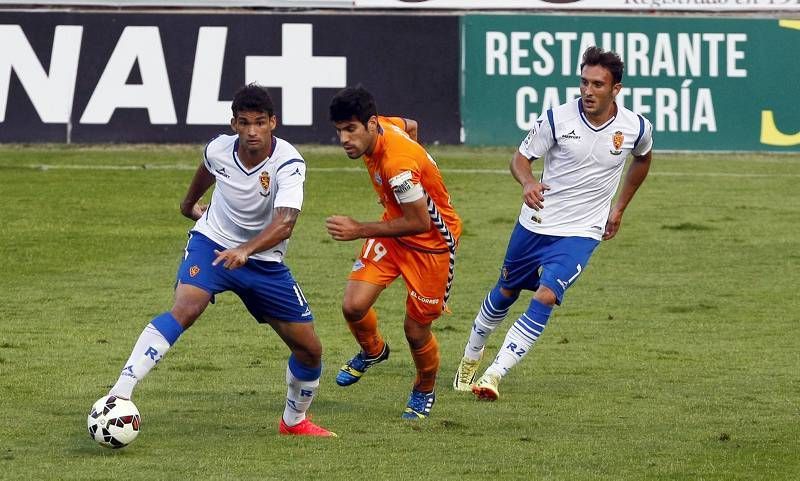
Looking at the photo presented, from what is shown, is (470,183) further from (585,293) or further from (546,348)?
(546,348)

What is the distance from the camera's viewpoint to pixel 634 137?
10.7 m

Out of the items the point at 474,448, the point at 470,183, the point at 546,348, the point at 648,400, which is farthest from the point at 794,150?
the point at 474,448

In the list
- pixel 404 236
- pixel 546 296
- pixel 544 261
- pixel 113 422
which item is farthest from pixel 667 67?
pixel 113 422

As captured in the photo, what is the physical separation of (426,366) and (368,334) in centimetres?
68

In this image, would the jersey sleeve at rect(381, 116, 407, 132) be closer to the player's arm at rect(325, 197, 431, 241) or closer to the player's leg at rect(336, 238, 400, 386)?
the player's leg at rect(336, 238, 400, 386)

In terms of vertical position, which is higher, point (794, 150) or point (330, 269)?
point (330, 269)

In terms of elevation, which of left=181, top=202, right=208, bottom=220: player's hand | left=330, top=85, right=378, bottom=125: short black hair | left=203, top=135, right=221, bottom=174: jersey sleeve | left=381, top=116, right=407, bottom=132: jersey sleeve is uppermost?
left=330, top=85, right=378, bottom=125: short black hair

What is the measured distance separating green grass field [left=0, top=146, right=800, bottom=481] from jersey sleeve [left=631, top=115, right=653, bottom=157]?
158 centimetres

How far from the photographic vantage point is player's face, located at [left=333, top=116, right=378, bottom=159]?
9094 millimetres

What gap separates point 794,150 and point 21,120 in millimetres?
13263

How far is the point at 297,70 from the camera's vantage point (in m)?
26.6

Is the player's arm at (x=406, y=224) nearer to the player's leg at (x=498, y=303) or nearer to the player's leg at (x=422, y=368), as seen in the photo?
the player's leg at (x=422, y=368)

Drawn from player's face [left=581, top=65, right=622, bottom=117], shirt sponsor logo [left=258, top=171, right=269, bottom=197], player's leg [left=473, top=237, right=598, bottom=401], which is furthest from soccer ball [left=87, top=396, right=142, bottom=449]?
player's face [left=581, top=65, right=622, bottom=117]

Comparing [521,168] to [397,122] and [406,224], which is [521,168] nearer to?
[397,122]
